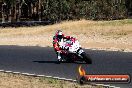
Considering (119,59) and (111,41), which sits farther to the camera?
(111,41)

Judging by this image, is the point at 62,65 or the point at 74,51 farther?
the point at 74,51

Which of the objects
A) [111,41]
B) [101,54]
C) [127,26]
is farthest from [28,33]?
[101,54]

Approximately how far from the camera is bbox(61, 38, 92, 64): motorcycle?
64.6 ft

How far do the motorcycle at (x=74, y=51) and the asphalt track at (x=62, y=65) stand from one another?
0.39 meters

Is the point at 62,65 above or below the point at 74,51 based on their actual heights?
below

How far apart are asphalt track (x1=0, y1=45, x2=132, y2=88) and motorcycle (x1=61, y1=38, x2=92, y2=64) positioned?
15.3 inches

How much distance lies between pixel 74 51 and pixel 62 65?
2.80ft

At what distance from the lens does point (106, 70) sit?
1725 centimetres

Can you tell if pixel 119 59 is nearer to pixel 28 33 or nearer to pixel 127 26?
pixel 127 26

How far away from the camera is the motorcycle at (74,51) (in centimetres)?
1970

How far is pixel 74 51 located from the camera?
782 inches

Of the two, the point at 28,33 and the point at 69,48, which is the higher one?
the point at 69,48

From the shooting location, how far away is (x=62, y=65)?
19.6 m

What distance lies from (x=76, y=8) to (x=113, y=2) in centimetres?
525
